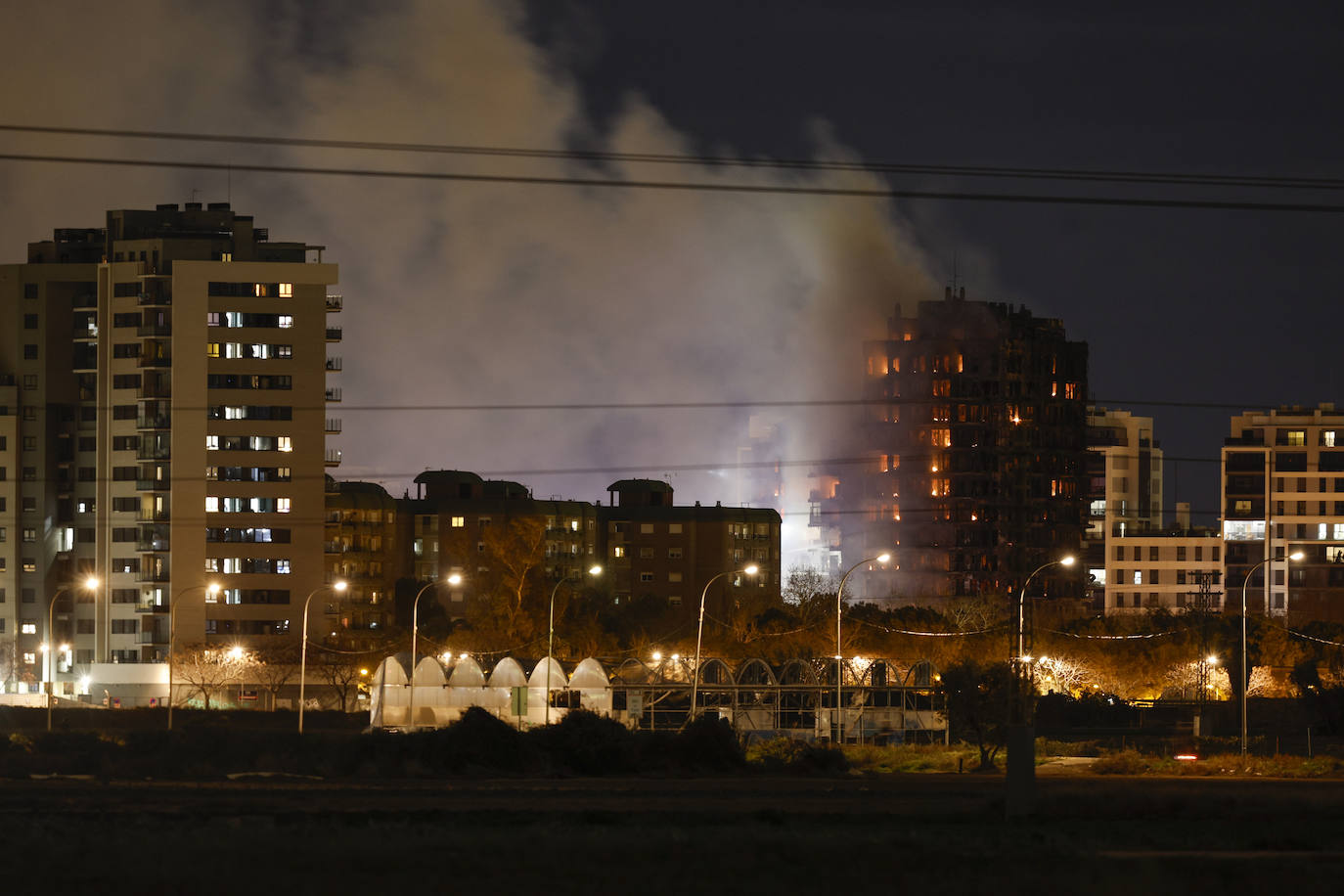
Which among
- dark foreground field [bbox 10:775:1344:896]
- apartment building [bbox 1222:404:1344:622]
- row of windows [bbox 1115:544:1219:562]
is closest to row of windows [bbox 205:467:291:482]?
dark foreground field [bbox 10:775:1344:896]

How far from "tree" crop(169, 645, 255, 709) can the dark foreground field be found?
2781 inches

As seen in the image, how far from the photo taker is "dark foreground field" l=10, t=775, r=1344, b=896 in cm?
2561

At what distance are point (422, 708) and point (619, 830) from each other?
43.4 m

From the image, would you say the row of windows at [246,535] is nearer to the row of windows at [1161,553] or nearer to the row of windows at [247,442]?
the row of windows at [247,442]

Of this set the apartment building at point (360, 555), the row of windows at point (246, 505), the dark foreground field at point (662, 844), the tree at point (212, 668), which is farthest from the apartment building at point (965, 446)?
the dark foreground field at point (662, 844)

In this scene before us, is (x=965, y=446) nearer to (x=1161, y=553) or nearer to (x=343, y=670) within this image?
(x=1161, y=553)

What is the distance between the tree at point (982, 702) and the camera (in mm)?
59719

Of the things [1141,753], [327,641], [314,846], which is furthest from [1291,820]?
[327,641]

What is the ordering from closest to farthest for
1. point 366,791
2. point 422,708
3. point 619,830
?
point 619,830
point 366,791
point 422,708

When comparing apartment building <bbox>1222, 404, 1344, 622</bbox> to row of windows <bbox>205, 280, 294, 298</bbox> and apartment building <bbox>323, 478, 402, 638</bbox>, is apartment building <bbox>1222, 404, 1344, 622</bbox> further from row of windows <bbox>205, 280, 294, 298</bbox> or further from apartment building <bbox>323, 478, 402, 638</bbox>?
row of windows <bbox>205, 280, 294, 298</bbox>

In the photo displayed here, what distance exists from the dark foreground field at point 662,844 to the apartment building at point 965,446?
127 m

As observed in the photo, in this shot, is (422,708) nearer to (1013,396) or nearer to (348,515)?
(348,515)

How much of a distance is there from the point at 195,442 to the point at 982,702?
82.3 m

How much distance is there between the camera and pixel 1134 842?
31062mm
